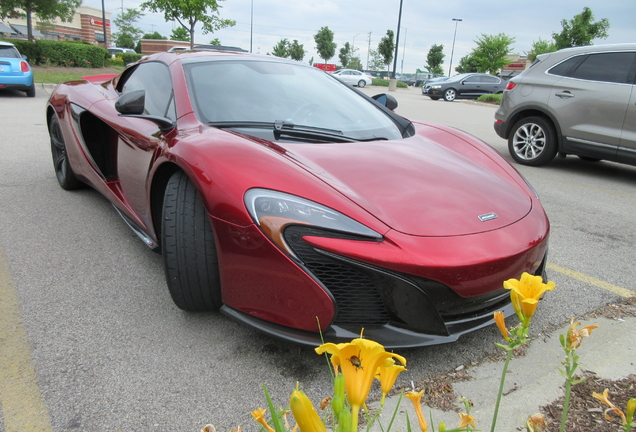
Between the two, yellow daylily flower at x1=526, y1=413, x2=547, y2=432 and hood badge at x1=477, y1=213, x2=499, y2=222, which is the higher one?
yellow daylily flower at x1=526, y1=413, x2=547, y2=432

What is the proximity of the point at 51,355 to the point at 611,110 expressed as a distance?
595 centimetres

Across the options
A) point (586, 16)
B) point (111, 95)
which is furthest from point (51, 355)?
point (586, 16)

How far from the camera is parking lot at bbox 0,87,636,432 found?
5.70 feet

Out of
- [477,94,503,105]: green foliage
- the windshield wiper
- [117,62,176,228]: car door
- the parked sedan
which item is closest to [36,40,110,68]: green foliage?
the parked sedan

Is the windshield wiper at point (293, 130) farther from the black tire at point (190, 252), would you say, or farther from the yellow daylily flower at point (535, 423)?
the yellow daylily flower at point (535, 423)

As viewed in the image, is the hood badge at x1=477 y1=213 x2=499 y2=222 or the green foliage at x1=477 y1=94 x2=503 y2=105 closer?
the hood badge at x1=477 y1=213 x2=499 y2=222

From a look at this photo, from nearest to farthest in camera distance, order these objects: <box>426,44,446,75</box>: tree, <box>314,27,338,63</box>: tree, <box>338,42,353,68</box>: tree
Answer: <box>426,44,446,75</box>: tree < <box>314,27,338,63</box>: tree < <box>338,42,353,68</box>: tree

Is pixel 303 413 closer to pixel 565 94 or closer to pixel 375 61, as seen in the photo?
pixel 565 94

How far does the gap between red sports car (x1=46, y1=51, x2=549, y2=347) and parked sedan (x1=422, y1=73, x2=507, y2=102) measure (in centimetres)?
2048

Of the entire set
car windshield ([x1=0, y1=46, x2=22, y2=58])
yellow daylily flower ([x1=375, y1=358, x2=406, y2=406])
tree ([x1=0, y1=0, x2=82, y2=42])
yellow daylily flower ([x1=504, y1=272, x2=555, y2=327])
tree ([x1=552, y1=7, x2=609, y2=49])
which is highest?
tree ([x1=552, y1=7, x2=609, y2=49])

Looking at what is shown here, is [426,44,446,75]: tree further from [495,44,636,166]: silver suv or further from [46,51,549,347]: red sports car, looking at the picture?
[46,51,549,347]: red sports car

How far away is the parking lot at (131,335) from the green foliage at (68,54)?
71.0ft

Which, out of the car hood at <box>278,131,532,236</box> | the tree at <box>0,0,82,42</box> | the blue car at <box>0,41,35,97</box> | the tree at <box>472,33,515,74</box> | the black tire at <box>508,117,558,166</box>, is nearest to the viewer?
the car hood at <box>278,131,532,236</box>

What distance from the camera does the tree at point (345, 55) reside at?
7250 cm
